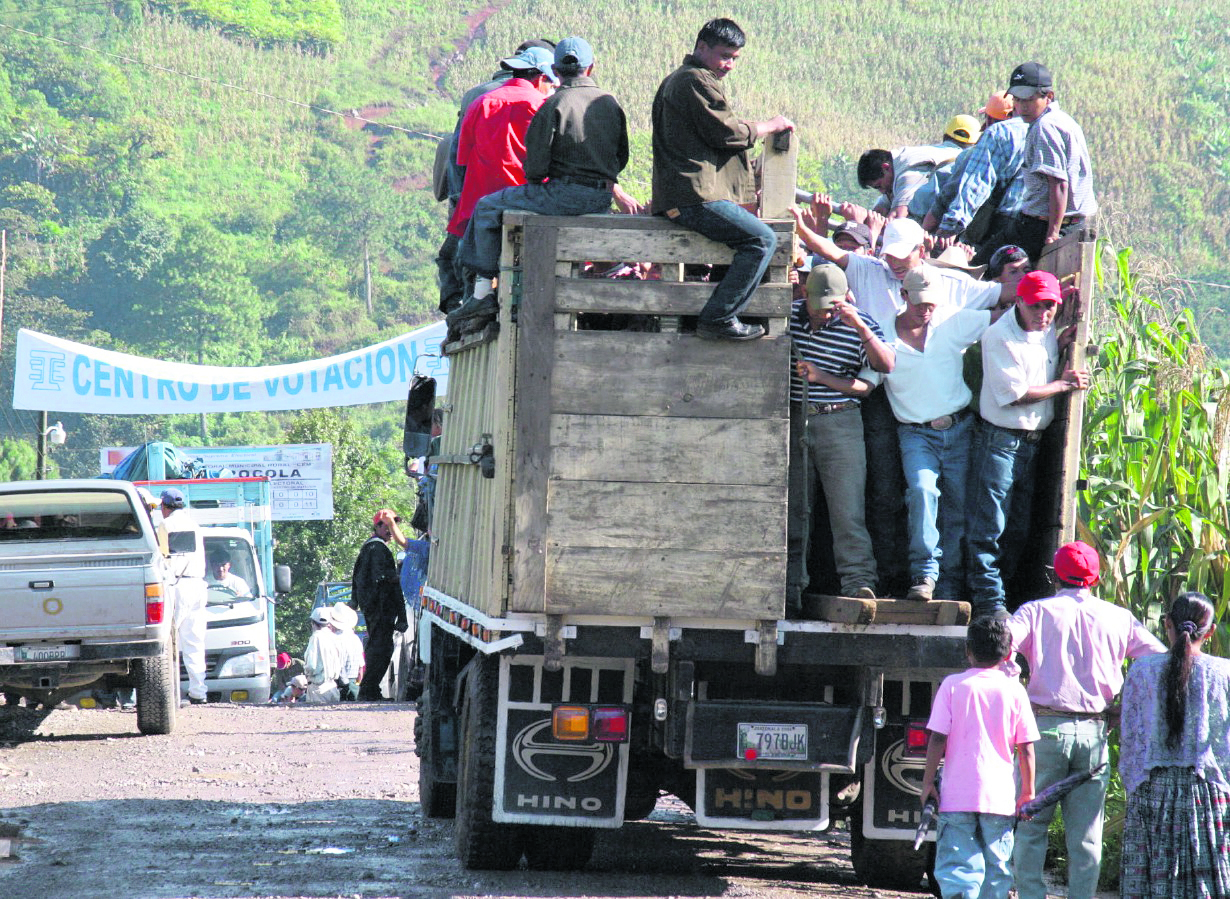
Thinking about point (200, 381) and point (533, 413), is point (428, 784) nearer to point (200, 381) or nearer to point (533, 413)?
point (533, 413)

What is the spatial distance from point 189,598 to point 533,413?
1178 cm

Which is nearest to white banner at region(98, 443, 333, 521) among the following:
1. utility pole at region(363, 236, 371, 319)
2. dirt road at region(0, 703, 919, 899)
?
dirt road at region(0, 703, 919, 899)

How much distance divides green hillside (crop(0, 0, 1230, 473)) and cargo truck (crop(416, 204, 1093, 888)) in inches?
2679

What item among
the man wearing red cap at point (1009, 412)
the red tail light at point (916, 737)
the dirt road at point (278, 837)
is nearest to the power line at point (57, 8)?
the dirt road at point (278, 837)

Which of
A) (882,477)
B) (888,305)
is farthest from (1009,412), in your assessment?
(888,305)

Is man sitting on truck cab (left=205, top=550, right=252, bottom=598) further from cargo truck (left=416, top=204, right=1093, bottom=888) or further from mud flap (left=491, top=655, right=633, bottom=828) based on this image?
mud flap (left=491, top=655, right=633, bottom=828)

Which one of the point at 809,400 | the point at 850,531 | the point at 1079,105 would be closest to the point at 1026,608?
the point at 850,531

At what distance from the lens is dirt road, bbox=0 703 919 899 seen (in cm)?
810

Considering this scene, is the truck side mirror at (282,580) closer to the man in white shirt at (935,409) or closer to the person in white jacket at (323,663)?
the person in white jacket at (323,663)

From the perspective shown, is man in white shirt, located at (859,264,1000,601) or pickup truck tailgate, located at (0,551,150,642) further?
pickup truck tailgate, located at (0,551,150,642)

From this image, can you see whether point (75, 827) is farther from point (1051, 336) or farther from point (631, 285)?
point (1051, 336)

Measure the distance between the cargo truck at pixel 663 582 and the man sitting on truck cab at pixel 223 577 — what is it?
13.3m

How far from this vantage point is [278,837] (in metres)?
9.69

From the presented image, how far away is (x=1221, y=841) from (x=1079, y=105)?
110 metres
